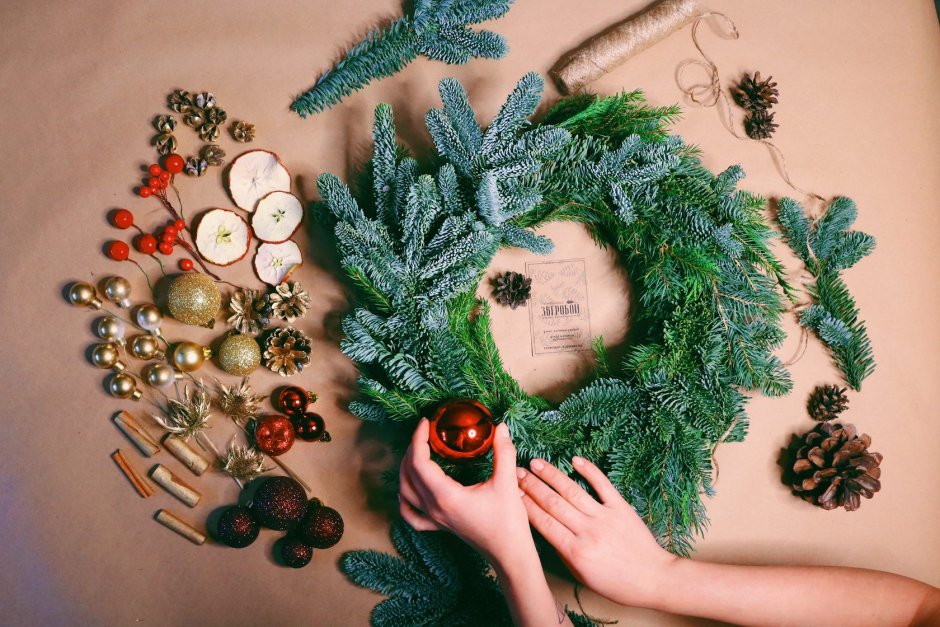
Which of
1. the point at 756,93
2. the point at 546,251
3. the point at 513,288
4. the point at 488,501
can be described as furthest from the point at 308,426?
the point at 756,93

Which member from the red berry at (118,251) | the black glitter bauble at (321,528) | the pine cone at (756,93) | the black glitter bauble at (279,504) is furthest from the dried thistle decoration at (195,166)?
the pine cone at (756,93)

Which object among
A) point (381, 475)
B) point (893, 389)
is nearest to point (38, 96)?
point (381, 475)

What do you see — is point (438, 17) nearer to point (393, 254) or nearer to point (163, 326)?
point (393, 254)

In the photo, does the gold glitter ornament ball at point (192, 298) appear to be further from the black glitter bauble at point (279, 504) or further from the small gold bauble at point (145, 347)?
the black glitter bauble at point (279, 504)

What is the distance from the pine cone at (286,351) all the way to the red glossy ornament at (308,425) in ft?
0.40

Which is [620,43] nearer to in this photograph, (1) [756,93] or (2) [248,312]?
(1) [756,93]

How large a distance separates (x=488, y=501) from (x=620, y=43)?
1.23 m

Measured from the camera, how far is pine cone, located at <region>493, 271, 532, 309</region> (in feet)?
5.04

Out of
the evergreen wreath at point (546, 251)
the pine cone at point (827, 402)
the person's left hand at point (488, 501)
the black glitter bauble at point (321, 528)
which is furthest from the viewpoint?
the pine cone at point (827, 402)

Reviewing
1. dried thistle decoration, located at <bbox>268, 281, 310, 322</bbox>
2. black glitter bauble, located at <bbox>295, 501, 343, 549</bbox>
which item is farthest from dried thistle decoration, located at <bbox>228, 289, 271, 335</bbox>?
black glitter bauble, located at <bbox>295, 501, 343, 549</bbox>

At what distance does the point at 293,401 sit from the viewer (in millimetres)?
1471

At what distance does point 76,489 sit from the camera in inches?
59.2

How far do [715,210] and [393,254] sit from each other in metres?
0.81

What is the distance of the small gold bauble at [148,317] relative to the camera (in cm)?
147
